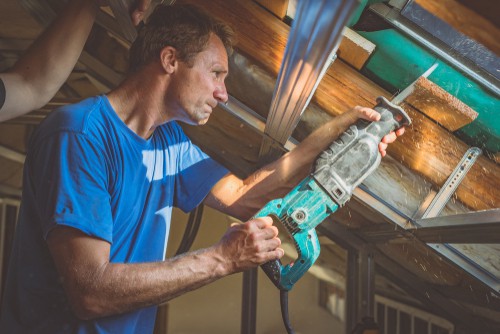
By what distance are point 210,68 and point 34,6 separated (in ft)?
3.19

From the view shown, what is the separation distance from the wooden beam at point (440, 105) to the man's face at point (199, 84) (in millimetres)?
623

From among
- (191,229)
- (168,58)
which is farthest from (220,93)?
(191,229)

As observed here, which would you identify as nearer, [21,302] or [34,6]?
[21,302]

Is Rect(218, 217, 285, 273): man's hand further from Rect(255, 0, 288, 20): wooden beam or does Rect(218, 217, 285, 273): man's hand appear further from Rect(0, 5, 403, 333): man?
Rect(255, 0, 288, 20): wooden beam

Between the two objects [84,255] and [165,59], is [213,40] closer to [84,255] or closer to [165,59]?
[165,59]

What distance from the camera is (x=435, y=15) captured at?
1125mm

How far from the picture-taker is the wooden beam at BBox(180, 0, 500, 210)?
142 centimetres

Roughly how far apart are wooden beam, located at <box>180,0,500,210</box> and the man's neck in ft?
1.08

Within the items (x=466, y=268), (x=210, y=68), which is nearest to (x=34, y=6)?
(x=210, y=68)

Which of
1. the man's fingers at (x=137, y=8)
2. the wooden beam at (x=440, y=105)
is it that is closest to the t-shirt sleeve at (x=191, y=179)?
the man's fingers at (x=137, y=8)

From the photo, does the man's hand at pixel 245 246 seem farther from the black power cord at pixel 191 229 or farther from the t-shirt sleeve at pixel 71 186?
the black power cord at pixel 191 229

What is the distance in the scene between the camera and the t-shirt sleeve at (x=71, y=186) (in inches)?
44.3

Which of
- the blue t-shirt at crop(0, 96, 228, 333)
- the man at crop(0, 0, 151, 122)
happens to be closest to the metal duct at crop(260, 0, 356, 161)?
the blue t-shirt at crop(0, 96, 228, 333)

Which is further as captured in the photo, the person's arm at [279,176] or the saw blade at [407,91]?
the person's arm at [279,176]
